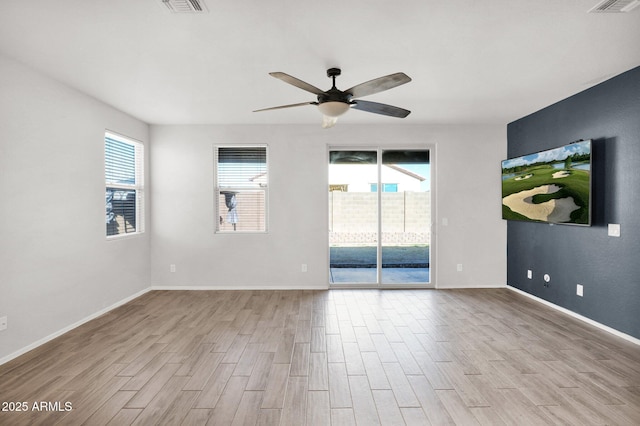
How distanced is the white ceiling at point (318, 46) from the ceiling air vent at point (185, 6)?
76 mm

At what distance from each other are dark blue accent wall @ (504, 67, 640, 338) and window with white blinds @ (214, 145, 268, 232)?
13.0ft

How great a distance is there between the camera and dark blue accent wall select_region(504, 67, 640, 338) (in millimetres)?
3152

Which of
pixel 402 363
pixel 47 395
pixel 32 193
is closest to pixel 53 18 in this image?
pixel 32 193

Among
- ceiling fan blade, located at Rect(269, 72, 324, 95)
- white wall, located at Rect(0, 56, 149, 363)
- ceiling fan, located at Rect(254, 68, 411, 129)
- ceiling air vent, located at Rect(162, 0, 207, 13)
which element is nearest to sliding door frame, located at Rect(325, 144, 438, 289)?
ceiling fan, located at Rect(254, 68, 411, 129)

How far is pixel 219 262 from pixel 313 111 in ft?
8.88

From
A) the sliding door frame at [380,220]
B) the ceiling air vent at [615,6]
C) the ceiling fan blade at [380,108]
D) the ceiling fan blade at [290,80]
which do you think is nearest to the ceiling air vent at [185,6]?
the ceiling fan blade at [290,80]

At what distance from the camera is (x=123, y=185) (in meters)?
4.62

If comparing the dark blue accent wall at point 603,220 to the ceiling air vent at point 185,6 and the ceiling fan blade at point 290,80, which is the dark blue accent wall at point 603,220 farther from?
the ceiling air vent at point 185,6

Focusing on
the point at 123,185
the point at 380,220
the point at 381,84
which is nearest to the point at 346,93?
the point at 381,84

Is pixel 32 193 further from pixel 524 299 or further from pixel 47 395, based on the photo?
pixel 524 299

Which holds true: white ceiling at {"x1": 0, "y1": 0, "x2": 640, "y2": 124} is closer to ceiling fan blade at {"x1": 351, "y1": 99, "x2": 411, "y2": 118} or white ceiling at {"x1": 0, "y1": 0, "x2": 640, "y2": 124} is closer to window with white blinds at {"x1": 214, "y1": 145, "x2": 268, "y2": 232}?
ceiling fan blade at {"x1": 351, "y1": 99, "x2": 411, "y2": 118}

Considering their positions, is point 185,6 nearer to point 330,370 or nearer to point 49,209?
point 49,209

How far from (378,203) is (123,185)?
3.70 metres

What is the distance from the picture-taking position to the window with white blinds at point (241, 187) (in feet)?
17.4
